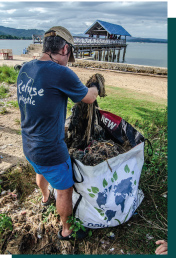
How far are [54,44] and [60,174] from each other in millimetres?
1035

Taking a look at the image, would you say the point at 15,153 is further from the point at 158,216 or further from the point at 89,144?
the point at 158,216

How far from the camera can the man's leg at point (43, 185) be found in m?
2.16

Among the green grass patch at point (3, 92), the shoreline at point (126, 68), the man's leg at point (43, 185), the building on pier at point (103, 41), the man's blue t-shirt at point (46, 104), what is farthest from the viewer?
the building on pier at point (103, 41)

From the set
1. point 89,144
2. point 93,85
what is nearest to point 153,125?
point 89,144

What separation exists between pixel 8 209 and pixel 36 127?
1.25 metres

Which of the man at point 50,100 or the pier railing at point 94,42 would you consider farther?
the pier railing at point 94,42

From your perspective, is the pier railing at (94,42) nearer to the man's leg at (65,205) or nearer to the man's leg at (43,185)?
the man's leg at (43,185)

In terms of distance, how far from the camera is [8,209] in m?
2.27

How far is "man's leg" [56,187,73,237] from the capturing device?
5.84 feet

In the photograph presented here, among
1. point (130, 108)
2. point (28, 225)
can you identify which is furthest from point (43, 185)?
point (130, 108)

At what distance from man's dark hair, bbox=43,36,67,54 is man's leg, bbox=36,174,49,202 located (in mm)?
1264

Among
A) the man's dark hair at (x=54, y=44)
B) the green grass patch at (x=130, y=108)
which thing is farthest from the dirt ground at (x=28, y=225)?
Answer: the green grass patch at (x=130, y=108)

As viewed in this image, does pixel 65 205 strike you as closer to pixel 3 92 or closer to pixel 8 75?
pixel 3 92

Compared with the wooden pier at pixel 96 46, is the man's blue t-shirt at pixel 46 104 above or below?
below
